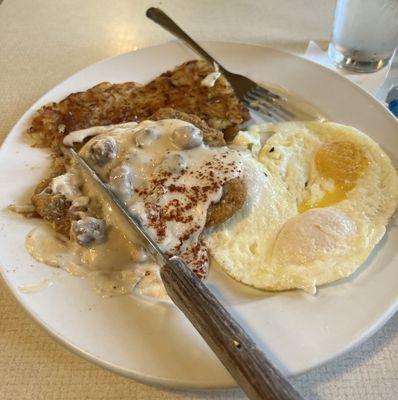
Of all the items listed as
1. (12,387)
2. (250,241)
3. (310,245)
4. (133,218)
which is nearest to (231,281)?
(250,241)

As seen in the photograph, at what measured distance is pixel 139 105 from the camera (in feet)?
7.20

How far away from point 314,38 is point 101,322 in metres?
2.26

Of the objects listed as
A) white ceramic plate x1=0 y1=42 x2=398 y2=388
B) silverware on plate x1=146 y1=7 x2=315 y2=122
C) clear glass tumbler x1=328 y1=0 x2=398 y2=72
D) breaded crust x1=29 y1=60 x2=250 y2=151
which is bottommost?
white ceramic plate x1=0 y1=42 x2=398 y2=388

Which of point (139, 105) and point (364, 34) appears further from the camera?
point (364, 34)

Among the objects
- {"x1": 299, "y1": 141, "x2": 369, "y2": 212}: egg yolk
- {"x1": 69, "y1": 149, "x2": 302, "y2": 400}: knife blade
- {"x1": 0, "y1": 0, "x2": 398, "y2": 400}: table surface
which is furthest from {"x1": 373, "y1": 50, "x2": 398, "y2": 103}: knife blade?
{"x1": 69, "y1": 149, "x2": 302, "y2": 400}: knife blade

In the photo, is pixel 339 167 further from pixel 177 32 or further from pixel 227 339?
pixel 177 32

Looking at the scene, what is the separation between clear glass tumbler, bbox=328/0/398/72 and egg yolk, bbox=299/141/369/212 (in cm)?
80

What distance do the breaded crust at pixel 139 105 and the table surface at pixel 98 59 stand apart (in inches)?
15.2

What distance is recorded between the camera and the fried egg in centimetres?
157

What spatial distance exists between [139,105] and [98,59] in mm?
786

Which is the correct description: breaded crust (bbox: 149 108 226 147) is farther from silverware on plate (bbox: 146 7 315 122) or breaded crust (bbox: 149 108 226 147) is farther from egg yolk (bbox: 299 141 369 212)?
egg yolk (bbox: 299 141 369 212)

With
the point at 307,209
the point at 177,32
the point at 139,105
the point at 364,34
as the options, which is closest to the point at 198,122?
the point at 139,105

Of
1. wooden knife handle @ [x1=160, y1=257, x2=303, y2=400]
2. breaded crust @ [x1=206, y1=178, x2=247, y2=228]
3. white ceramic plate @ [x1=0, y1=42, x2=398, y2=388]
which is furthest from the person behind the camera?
breaded crust @ [x1=206, y1=178, x2=247, y2=228]

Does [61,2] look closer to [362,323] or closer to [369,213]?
[369,213]
